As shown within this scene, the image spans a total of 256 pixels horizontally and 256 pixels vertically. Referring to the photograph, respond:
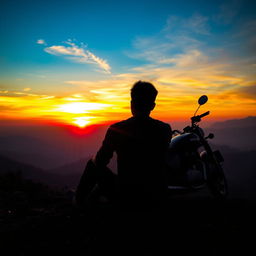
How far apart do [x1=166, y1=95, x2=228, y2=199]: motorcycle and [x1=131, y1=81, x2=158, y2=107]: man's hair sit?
204 cm

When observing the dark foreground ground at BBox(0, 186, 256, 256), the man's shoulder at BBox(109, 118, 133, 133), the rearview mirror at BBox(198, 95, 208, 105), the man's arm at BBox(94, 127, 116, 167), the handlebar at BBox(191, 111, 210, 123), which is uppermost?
the rearview mirror at BBox(198, 95, 208, 105)

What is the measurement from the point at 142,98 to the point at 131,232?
1.46 m

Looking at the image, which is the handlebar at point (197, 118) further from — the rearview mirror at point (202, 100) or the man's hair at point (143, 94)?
the man's hair at point (143, 94)

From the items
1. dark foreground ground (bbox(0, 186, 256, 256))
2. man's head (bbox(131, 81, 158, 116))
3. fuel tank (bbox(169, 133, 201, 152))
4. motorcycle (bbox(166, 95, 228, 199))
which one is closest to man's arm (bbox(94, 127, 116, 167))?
man's head (bbox(131, 81, 158, 116))

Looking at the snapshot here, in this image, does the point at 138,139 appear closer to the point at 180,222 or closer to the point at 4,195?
the point at 180,222

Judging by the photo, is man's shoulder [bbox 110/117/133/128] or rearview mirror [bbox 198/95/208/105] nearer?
man's shoulder [bbox 110/117/133/128]

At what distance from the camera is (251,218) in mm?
4227

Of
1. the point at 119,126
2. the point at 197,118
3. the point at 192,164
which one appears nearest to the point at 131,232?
the point at 119,126

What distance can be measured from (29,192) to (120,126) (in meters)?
6.37

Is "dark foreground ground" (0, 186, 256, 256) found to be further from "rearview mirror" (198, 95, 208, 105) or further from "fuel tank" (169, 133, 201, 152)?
"rearview mirror" (198, 95, 208, 105)

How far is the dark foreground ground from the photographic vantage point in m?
2.60

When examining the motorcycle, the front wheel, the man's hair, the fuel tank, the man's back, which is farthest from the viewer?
the front wheel

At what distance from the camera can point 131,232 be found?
261cm

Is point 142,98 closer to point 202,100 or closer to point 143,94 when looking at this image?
point 143,94
